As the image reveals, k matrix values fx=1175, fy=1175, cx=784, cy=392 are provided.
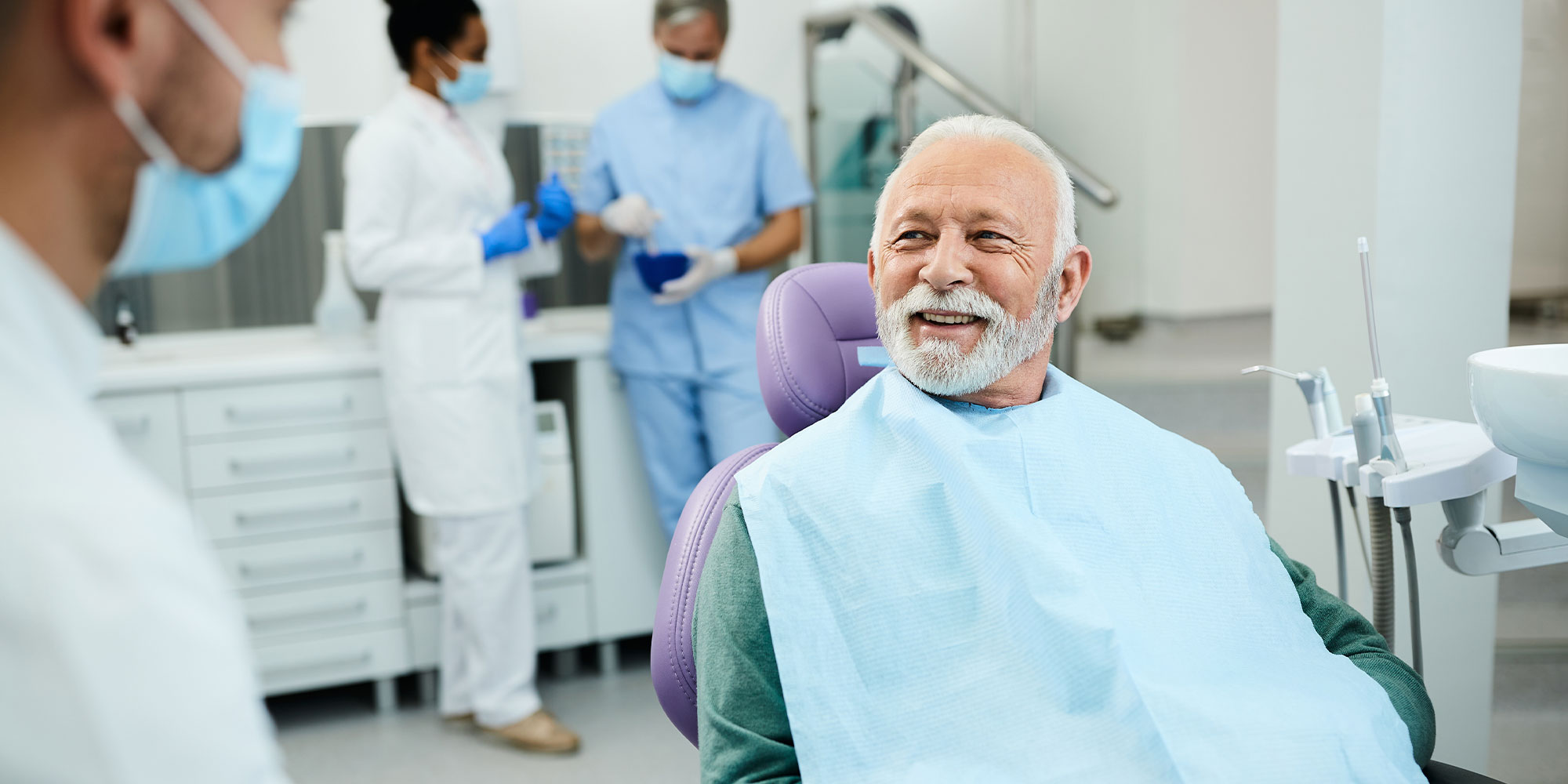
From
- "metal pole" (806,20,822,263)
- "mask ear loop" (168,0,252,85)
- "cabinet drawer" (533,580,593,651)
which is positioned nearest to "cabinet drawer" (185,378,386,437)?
"cabinet drawer" (533,580,593,651)

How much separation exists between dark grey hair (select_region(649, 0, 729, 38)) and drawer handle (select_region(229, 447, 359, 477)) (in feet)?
3.98

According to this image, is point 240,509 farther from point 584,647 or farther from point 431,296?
point 584,647

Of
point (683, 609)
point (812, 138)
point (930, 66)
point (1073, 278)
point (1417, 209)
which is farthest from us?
point (812, 138)

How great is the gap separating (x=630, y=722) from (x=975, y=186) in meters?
1.74

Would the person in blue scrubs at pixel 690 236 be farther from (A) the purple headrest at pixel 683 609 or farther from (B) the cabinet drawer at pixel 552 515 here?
(A) the purple headrest at pixel 683 609

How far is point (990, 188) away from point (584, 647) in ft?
7.04

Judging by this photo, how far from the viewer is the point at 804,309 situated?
1464 mm

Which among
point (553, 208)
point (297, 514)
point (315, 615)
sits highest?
point (553, 208)

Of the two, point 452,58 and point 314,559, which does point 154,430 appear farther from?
point 452,58

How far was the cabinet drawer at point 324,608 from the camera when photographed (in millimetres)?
2545

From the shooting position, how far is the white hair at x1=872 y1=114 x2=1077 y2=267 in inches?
53.7

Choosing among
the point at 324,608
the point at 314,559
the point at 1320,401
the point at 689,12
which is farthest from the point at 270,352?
the point at 1320,401

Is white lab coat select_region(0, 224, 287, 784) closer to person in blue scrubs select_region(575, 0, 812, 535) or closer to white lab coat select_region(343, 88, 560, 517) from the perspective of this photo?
white lab coat select_region(343, 88, 560, 517)

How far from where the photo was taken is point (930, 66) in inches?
125
